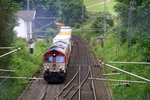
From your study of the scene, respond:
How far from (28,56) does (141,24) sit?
7.63m

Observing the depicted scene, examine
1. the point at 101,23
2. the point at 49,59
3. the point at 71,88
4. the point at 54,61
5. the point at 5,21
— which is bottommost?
the point at 71,88

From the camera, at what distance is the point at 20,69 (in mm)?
14547

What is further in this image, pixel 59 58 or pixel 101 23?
pixel 101 23

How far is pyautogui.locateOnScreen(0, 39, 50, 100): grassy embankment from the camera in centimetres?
1105

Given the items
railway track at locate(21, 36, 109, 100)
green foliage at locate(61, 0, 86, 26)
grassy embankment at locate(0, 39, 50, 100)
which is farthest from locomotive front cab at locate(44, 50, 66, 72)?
green foliage at locate(61, 0, 86, 26)

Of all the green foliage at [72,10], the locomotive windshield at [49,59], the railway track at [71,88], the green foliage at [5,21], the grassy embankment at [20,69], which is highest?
the green foliage at [72,10]

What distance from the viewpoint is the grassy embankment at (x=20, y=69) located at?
1105 cm

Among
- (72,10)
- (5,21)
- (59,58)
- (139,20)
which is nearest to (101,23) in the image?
(72,10)

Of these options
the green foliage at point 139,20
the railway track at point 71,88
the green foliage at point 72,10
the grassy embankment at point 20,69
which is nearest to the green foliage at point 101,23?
the green foliage at point 72,10

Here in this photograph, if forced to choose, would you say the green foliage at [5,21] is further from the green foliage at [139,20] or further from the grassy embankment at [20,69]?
the green foliage at [139,20]

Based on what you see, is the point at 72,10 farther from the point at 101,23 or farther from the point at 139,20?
the point at 139,20

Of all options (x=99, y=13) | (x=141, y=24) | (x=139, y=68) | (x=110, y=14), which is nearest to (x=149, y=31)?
(x=141, y=24)

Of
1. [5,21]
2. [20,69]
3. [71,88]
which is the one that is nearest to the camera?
[5,21]

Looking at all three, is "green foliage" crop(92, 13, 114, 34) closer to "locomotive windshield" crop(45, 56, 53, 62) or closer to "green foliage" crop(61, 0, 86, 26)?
"green foliage" crop(61, 0, 86, 26)
